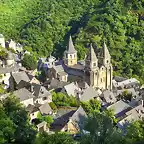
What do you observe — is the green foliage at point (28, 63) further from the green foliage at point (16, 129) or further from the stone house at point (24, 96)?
the green foliage at point (16, 129)

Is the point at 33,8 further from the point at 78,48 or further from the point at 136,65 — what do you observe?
the point at 136,65

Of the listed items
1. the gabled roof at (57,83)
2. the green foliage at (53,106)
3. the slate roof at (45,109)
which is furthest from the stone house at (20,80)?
the slate roof at (45,109)

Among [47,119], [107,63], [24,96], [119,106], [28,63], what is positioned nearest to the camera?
[47,119]

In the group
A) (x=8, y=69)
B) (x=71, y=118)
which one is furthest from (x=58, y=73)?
(x=71, y=118)

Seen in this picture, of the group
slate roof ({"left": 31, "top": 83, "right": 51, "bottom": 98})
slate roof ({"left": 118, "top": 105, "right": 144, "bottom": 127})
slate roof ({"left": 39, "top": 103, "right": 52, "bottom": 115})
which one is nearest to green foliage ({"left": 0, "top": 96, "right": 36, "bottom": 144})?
slate roof ({"left": 39, "top": 103, "right": 52, "bottom": 115})

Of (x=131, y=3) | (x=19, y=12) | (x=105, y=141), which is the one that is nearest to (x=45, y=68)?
(x=105, y=141)

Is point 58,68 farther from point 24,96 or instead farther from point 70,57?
point 24,96
